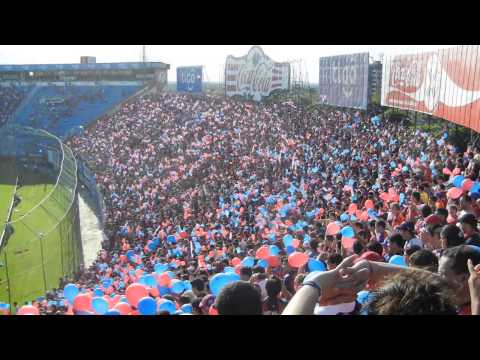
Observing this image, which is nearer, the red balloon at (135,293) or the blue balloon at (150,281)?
the red balloon at (135,293)

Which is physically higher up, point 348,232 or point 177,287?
point 348,232

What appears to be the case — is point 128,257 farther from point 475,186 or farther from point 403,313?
point 403,313

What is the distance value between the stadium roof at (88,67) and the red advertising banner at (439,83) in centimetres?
1758

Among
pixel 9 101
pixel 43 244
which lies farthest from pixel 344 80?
pixel 9 101

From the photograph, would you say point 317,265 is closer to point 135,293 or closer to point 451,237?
point 451,237

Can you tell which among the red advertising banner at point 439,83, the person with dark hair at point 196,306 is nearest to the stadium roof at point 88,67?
the red advertising banner at point 439,83

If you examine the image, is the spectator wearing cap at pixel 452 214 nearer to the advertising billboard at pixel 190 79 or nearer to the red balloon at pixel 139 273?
the red balloon at pixel 139 273

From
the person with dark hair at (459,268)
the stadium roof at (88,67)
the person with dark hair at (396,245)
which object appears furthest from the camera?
the stadium roof at (88,67)

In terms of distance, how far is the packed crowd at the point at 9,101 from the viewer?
30203mm

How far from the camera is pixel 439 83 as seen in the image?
33.5 ft

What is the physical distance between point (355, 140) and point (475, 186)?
6729 mm

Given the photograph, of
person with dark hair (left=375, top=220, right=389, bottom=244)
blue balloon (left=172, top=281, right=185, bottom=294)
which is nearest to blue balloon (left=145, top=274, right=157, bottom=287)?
blue balloon (left=172, top=281, right=185, bottom=294)

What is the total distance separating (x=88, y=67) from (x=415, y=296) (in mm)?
30395

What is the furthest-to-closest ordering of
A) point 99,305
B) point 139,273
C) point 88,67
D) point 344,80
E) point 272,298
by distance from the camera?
point 88,67
point 344,80
point 139,273
point 99,305
point 272,298
